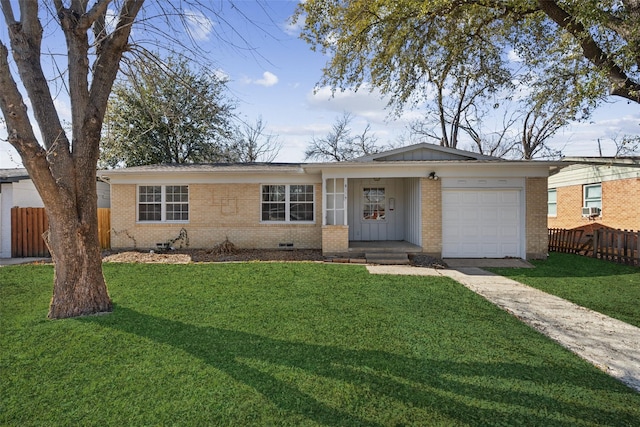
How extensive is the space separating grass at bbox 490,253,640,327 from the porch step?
2.60 meters

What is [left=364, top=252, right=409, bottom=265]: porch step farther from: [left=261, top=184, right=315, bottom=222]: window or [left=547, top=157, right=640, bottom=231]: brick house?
[left=547, top=157, right=640, bottom=231]: brick house

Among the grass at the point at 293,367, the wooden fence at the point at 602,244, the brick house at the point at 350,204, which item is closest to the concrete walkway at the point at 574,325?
the grass at the point at 293,367

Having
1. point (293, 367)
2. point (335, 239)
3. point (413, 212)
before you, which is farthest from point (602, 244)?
point (293, 367)

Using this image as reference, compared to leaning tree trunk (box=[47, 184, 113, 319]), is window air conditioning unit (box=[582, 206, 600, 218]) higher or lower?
higher

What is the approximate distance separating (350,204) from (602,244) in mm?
8933

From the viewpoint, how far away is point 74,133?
226 inches

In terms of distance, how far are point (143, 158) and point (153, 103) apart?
52.8 ft

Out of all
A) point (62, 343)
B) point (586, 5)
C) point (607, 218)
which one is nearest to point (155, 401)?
point (62, 343)

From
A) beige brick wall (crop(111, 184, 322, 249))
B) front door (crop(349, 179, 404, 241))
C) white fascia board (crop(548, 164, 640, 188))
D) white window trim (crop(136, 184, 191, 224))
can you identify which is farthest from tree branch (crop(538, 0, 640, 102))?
white window trim (crop(136, 184, 191, 224))

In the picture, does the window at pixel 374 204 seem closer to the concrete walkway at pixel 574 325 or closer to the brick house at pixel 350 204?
the brick house at pixel 350 204

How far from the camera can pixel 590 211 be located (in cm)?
1630

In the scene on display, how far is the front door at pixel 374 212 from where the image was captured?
14.8 metres

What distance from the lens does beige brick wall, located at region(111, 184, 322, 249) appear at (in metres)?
13.8

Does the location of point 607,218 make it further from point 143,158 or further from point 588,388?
point 143,158
